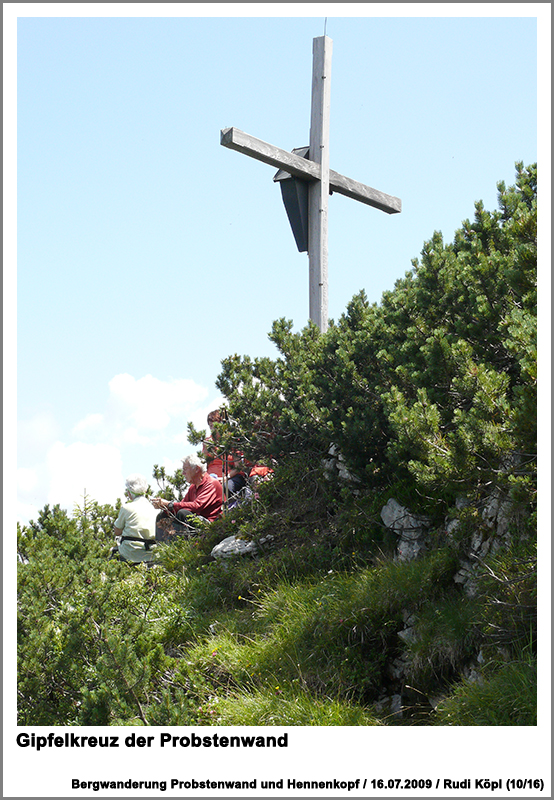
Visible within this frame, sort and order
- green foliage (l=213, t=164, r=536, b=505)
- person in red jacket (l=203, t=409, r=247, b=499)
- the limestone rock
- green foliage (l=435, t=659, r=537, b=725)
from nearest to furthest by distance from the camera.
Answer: green foliage (l=435, t=659, r=537, b=725), green foliage (l=213, t=164, r=536, b=505), the limestone rock, person in red jacket (l=203, t=409, r=247, b=499)

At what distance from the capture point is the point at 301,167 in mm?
8734

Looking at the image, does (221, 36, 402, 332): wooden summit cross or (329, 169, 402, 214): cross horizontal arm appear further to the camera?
(329, 169, 402, 214): cross horizontal arm

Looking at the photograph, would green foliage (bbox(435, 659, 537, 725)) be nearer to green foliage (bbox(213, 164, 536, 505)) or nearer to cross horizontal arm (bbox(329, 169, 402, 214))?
green foliage (bbox(213, 164, 536, 505))

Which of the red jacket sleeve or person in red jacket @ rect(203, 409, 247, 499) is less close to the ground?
person in red jacket @ rect(203, 409, 247, 499)

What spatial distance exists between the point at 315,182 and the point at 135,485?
4506 millimetres

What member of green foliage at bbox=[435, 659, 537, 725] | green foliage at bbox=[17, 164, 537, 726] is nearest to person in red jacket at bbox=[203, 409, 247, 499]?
green foliage at bbox=[17, 164, 537, 726]

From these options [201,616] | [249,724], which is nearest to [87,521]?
[201,616]

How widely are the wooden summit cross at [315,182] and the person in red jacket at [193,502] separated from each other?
7.84 feet

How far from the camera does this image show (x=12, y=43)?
14.8 ft

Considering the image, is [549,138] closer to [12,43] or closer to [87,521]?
[12,43]

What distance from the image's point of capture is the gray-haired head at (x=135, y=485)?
8.52 meters

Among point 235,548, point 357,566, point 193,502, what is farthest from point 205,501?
point 357,566

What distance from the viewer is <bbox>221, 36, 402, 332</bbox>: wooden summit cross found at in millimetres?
8773

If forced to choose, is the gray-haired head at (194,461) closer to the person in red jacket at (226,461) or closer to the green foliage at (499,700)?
the person in red jacket at (226,461)
